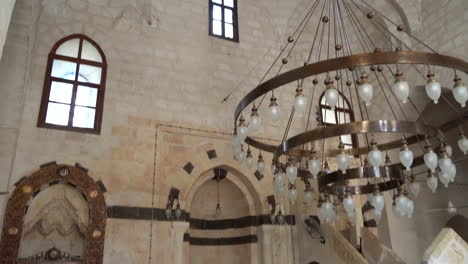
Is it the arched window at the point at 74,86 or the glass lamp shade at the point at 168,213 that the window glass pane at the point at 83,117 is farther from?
the glass lamp shade at the point at 168,213

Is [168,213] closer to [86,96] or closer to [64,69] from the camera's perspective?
[86,96]

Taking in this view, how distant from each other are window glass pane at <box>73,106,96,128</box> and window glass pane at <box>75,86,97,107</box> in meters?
0.09

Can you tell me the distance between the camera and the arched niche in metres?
5.11

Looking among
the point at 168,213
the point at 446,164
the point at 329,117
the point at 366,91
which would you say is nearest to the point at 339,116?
the point at 329,117

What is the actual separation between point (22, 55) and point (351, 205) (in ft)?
15.7

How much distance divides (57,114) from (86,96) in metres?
0.49

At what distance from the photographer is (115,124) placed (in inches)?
244

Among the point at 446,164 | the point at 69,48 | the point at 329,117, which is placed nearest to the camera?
the point at 446,164

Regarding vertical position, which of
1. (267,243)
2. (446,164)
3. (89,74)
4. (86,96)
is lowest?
(267,243)

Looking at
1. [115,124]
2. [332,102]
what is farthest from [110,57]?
[332,102]

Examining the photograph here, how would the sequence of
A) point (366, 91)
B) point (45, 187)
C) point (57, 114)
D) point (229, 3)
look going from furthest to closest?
point (229, 3) < point (57, 114) < point (45, 187) < point (366, 91)

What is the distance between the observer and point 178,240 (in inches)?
239

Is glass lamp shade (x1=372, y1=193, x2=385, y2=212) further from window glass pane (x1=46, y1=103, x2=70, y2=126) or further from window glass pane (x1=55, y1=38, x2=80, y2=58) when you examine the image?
window glass pane (x1=55, y1=38, x2=80, y2=58)

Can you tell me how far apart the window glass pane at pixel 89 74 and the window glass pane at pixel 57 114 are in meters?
0.55
